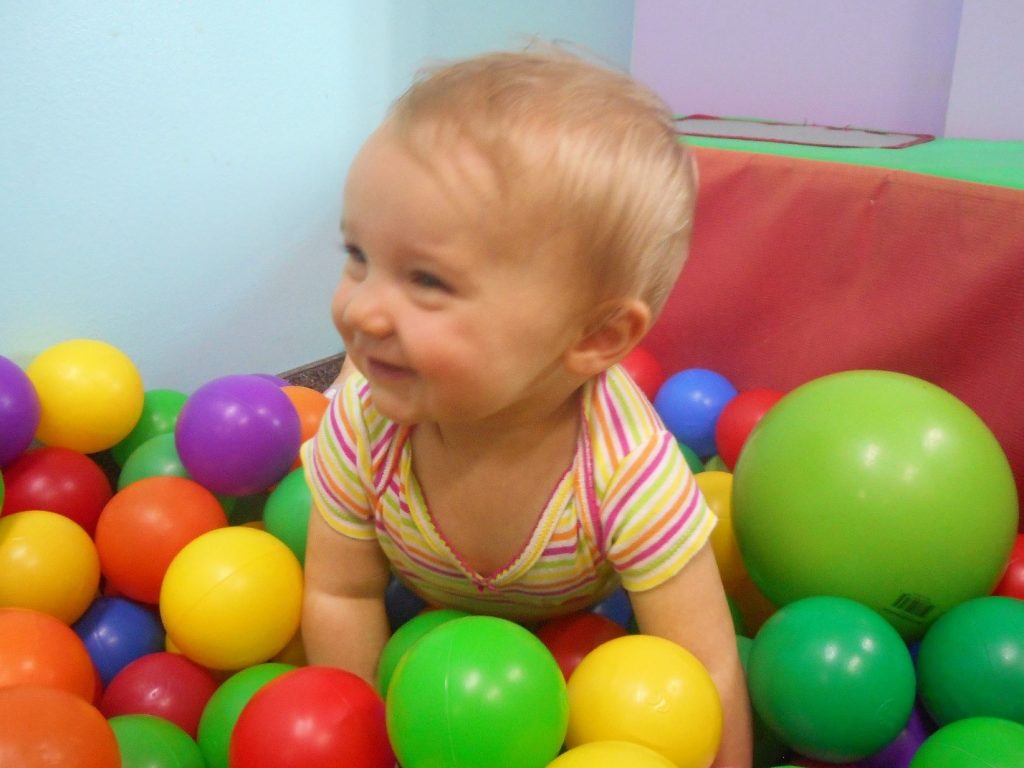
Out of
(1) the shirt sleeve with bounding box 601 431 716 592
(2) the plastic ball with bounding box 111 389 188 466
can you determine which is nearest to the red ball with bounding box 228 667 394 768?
(1) the shirt sleeve with bounding box 601 431 716 592

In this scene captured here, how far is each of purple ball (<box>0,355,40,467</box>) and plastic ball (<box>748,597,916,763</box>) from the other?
864 mm

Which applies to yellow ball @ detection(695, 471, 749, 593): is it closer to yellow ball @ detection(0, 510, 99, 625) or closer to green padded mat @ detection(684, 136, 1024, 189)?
green padded mat @ detection(684, 136, 1024, 189)

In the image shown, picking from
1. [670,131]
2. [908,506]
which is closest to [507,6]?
[670,131]

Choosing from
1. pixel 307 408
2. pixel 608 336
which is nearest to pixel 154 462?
pixel 307 408

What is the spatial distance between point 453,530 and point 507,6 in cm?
147

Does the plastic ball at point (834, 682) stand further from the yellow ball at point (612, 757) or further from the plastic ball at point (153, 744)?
the plastic ball at point (153, 744)

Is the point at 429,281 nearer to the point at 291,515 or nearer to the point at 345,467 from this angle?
the point at 345,467

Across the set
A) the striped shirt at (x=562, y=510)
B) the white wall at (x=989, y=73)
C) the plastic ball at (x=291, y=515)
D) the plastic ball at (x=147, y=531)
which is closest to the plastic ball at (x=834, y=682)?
the striped shirt at (x=562, y=510)

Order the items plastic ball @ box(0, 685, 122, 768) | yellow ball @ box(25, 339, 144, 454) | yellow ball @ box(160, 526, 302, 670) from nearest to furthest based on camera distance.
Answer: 1. plastic ball @ box(0, 685, 122, 768)
2. yellow ball @ box(160, 526, 302, 670)
3. yellow ball @ box(25, 339, 144, 454)

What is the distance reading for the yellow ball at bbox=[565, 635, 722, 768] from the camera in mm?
728

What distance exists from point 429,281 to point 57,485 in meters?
0.70

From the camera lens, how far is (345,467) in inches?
35.5

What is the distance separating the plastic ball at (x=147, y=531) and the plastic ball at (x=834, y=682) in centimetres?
65

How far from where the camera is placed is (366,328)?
697 millimetres
